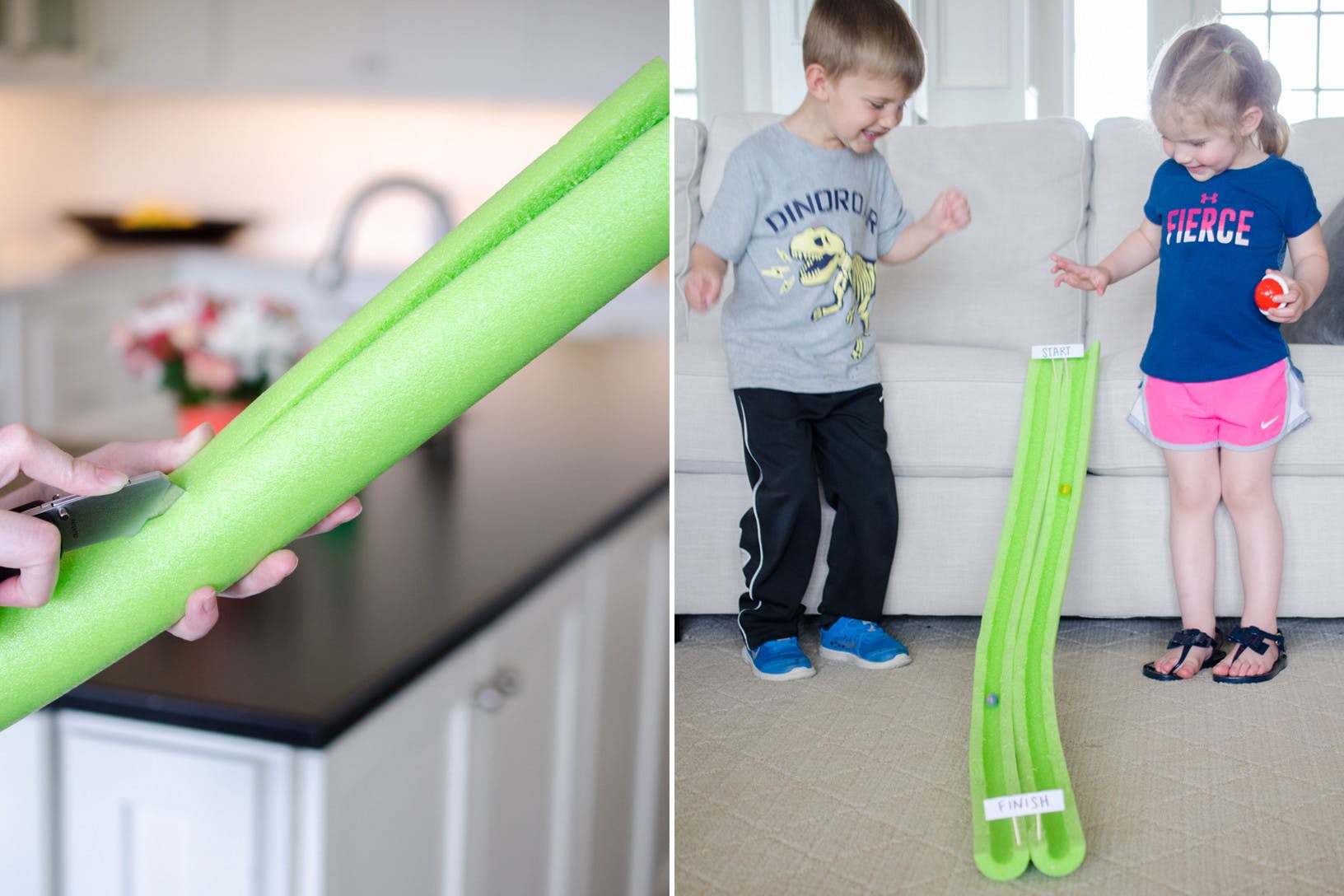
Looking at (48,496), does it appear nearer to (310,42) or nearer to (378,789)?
(378,789)

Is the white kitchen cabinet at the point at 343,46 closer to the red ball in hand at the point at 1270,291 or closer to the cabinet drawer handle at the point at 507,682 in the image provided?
the cabinet drawer handle at the point at 507,682

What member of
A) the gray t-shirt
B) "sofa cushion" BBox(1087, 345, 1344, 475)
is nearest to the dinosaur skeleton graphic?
the gray t-shirt

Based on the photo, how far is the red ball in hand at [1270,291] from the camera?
473mm

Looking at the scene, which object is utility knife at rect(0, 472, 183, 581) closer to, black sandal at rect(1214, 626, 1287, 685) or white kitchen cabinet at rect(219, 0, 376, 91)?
black sandal at rect(1214, 626, 1287, 685)

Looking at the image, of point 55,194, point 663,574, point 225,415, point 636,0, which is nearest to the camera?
point 225,415

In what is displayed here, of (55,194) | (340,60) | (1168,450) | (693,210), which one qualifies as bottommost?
(1168,450)

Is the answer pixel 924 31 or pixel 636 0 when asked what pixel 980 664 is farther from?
pixel 636 0

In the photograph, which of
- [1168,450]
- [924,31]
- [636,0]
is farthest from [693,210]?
[636,0]

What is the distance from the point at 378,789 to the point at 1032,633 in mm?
301

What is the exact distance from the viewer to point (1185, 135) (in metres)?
0.48

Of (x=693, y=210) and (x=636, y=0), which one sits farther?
(x=636, y=0)

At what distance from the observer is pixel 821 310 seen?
1.81 ft

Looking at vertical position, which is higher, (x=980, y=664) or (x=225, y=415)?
(x=225, y=415)

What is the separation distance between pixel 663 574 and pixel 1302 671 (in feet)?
1.78
